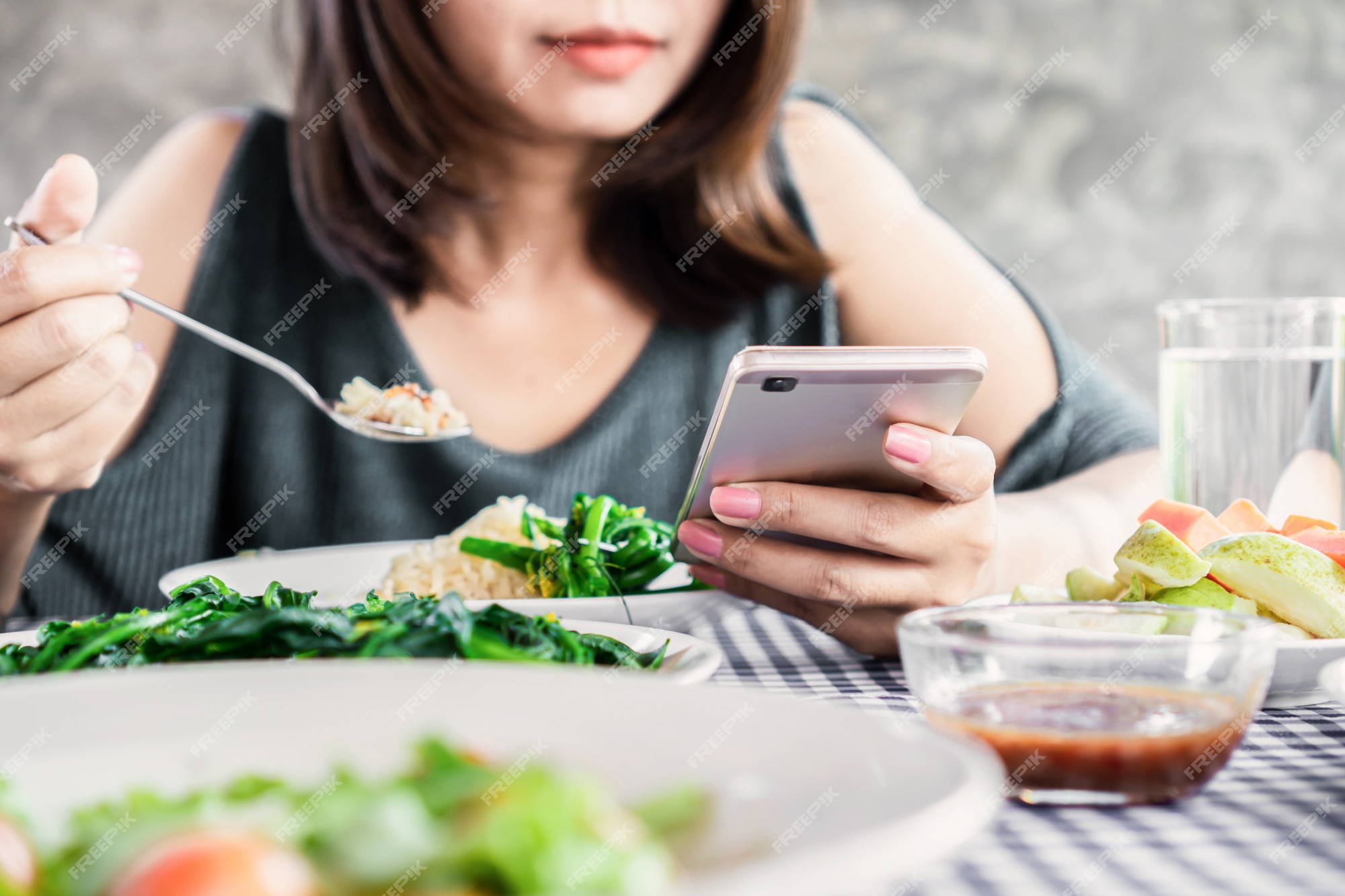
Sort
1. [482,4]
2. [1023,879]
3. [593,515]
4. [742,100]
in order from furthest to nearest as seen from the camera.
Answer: [742,100]
[482,4]
[593,515]
[1023,879]

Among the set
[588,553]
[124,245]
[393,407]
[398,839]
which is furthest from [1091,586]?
[124,245]

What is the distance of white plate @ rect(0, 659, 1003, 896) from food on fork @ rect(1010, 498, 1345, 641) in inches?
18.7

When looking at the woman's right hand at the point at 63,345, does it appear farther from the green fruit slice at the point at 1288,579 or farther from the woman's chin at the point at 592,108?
the green fruit slice at the point at 1288,579

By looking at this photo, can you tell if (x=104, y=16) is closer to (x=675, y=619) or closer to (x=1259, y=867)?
(x=675, y=619)

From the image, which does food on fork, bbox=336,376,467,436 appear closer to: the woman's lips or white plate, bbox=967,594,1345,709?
the woman's lips

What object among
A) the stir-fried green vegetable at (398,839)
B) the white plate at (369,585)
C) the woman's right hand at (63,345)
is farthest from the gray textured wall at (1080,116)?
the stir-fried green vegetable at (398,839)

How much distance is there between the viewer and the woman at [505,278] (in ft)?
5.83

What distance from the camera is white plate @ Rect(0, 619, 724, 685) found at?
0.68 meters

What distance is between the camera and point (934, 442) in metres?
0.93

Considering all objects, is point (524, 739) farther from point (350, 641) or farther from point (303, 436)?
point (303, 436)

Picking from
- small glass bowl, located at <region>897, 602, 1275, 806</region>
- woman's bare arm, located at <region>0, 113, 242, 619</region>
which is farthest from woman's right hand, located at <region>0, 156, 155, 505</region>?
small glass bowl, located at <region>897, 602, 1275, 806</region>

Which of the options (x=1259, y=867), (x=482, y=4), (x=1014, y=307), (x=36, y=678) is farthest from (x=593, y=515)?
(x=1014, y=307)

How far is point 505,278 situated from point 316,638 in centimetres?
154

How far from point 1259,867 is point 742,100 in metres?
1.63
